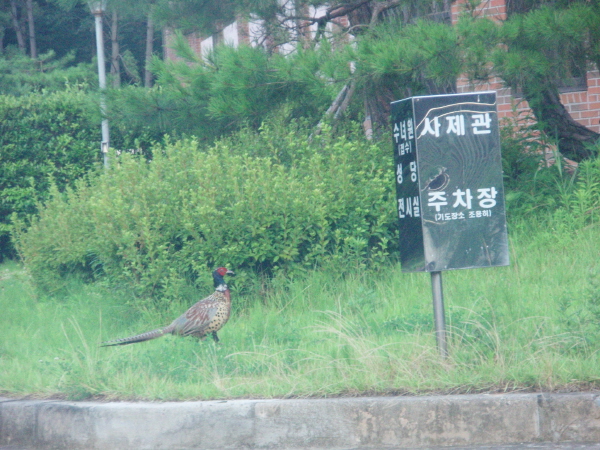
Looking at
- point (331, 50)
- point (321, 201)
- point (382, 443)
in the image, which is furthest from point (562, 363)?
point (331, 50)

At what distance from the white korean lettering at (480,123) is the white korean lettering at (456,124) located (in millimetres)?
70

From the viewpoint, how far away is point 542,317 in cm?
484

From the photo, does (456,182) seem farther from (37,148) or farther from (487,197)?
(37,148)

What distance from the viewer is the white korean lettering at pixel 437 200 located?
174 inches

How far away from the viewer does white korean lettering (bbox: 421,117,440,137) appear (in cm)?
443

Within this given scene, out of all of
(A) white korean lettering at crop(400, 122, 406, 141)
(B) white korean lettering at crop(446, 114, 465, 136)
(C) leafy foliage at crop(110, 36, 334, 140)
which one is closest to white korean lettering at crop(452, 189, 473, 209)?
(B) white korean lettering at crop(446, 114, 465, 136)

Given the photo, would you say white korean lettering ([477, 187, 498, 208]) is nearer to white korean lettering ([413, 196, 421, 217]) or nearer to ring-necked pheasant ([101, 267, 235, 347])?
white korean lettering ([413, 196, 421, 217])

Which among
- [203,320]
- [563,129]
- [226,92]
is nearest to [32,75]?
[226,92]

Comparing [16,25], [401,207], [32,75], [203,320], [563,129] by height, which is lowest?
[203,320]

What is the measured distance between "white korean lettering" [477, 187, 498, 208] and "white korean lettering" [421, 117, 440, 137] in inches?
17.7

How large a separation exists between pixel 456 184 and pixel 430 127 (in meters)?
0.39

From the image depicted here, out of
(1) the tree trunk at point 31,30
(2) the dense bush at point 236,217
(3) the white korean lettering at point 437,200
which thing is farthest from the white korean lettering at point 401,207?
(1) the tree trunk at point 31,30

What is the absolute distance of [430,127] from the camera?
4438 mm

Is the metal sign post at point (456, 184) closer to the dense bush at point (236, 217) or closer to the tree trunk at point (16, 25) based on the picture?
the dense bush at point (236, 217)
